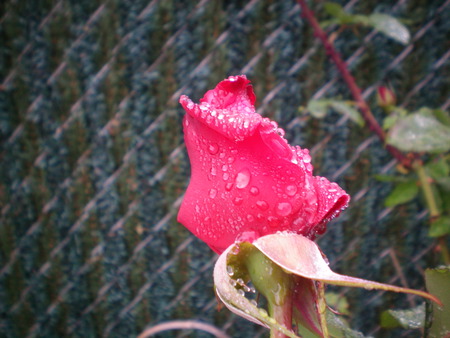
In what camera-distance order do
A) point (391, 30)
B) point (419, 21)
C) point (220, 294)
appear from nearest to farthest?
point (220, 294) < point (391, 30) < point (419, 21)

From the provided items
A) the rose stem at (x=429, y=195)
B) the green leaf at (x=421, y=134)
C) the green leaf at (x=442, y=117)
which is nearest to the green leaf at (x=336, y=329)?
the green leaf at (x=421, y=134)

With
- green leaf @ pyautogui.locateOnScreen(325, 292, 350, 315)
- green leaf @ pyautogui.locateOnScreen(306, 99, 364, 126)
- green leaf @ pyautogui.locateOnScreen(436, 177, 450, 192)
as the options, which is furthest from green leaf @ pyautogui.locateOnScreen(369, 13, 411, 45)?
green leaf @ pyautogui.locateOnScreen(325, 292, 350, 315)

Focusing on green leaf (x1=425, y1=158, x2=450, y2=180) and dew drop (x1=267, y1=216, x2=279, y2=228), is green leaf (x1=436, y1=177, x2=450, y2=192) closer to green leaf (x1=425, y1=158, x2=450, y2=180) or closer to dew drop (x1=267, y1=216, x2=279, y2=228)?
green leaf (x1=425, y1=158, x2=450, y2=180)

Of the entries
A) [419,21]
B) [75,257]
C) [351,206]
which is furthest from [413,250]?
[75,257]

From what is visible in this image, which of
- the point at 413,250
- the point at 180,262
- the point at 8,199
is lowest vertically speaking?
the point at 413,250

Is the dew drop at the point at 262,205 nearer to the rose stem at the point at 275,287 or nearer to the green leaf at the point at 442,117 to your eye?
the rose stem at the point at 275,287

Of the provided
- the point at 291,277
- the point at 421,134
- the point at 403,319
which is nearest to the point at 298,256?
the point at 291,277

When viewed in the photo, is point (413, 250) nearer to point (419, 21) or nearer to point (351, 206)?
point (351, 206)
